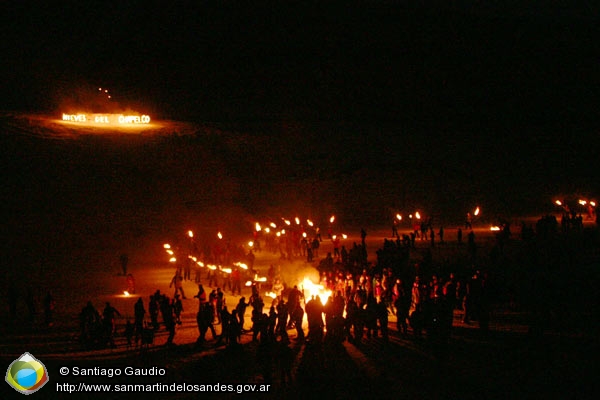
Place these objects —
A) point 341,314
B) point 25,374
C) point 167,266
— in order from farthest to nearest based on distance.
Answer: point 167,266
point 341,314
point 25,374

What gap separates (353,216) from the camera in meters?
28.3

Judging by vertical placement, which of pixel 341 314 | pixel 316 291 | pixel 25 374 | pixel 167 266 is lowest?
pixel 25 374

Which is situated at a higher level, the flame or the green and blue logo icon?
the flame

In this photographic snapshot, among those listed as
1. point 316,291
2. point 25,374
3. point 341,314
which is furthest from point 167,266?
point 25,374

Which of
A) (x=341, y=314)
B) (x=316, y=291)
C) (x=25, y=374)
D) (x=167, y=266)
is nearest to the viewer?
(x=25, y=374)

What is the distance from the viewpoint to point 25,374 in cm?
683

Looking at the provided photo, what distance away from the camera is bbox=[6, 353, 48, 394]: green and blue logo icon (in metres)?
6.75

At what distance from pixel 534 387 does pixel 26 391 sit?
6.14 metres

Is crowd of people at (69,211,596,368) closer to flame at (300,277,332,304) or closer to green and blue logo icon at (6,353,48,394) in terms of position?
flame at (300,277,332,304)

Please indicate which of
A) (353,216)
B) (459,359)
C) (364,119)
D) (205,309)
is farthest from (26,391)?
(364,119)

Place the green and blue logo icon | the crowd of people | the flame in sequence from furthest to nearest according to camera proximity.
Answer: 1. the flame
2. the crowd of people
3. the green and blue logo icon

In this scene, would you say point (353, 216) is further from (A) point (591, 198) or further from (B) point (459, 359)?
(B) point (459, 359)

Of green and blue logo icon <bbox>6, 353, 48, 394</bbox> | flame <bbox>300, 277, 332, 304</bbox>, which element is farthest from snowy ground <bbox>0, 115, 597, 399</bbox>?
flame <bbox>300, 277, 332, 304</bbox>

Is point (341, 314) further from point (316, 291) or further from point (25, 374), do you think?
point (25, 374)
